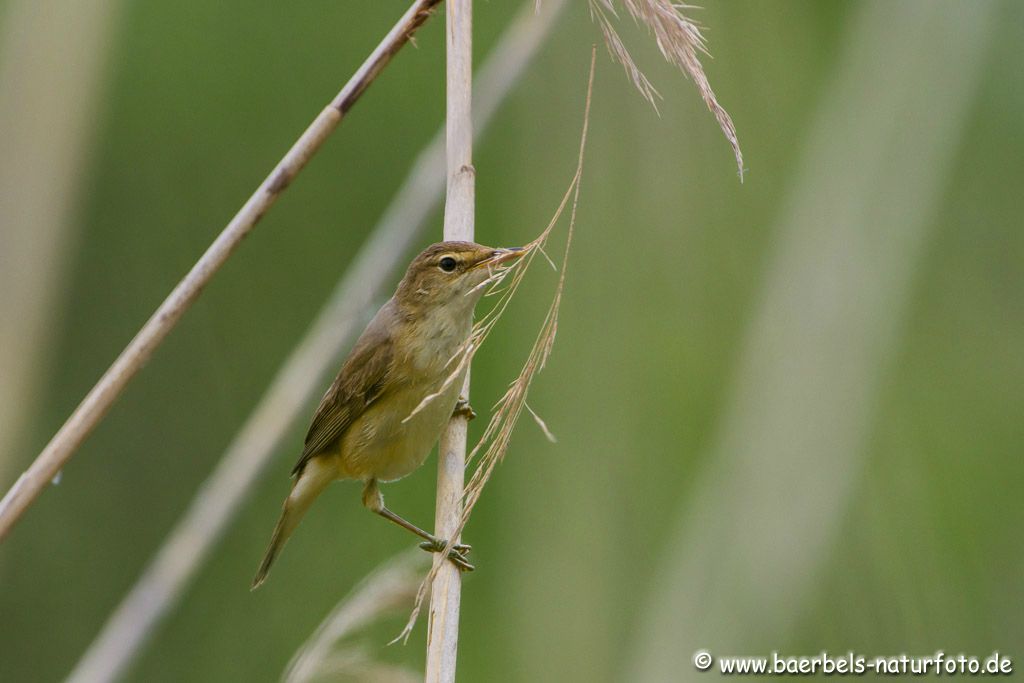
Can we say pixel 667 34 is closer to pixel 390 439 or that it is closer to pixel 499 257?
pixel 499 257

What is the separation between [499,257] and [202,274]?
1080 millimetres

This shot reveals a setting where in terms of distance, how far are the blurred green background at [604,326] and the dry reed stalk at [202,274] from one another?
0.78 m

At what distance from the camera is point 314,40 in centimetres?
427

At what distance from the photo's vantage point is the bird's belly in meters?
3.18

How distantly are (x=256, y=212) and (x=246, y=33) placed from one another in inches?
93.6

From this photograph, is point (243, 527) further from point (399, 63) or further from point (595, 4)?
point (595, 4)

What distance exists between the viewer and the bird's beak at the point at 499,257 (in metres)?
2.85

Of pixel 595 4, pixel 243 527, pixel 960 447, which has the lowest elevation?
pixel 243 527

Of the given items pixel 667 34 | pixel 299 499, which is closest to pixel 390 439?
pixel 299 499

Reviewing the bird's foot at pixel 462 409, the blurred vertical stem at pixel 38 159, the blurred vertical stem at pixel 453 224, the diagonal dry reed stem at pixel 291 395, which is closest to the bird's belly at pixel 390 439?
the bird's foot at pixel 462 409

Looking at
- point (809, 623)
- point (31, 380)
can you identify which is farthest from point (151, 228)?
point (809, 623)

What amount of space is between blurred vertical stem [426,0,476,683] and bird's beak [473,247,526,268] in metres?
0.12

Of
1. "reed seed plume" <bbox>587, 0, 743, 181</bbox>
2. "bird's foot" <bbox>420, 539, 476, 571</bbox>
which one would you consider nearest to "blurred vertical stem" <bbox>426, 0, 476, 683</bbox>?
"bird's foot" <bbox>420, 539, 476, 571</bbox>

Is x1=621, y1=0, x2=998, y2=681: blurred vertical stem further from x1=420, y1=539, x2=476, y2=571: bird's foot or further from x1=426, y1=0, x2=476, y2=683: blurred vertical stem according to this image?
x1=426, y1=0, x2=476, y2=683: blurred vertical stem
